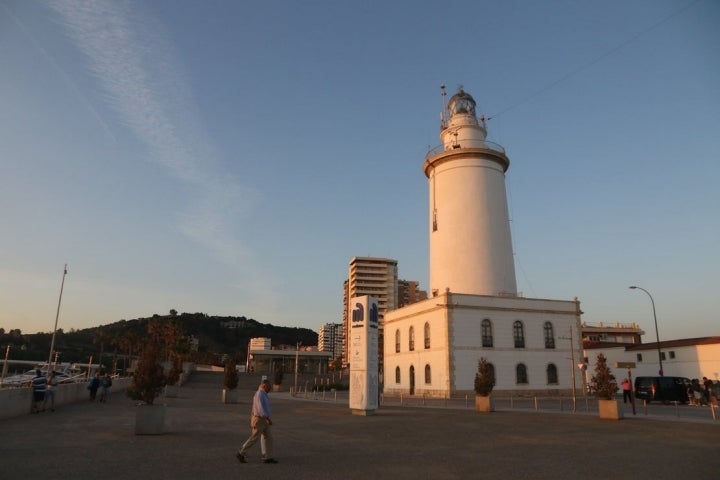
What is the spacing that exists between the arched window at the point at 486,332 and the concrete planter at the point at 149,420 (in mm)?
30411

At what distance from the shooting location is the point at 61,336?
162125mm

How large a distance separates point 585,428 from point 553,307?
1067 inches

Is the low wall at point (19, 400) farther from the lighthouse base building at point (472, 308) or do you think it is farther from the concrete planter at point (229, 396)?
the lighthouse base building at point (472, 308)

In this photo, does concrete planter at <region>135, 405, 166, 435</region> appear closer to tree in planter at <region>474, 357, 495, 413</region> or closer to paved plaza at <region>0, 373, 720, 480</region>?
paved plaza at <region>0, 373, 720, 480</region>

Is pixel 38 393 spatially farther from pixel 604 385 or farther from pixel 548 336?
pixel 548 336

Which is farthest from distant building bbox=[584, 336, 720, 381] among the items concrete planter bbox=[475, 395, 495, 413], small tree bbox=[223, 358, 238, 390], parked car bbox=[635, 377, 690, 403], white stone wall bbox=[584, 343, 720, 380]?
small tree bbox=[223, 358, 238, 390]

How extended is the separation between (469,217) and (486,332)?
9.93 m

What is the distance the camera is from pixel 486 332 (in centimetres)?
3984

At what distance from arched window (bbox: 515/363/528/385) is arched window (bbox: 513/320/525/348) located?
5.16 feet

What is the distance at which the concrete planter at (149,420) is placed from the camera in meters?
13.2

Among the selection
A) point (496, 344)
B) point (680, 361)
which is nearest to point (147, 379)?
point (496, 344)

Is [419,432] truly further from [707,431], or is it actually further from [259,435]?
[707,431]

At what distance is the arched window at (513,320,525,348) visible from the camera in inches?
1592

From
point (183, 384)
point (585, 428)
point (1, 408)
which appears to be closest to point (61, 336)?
point (183, 384)
